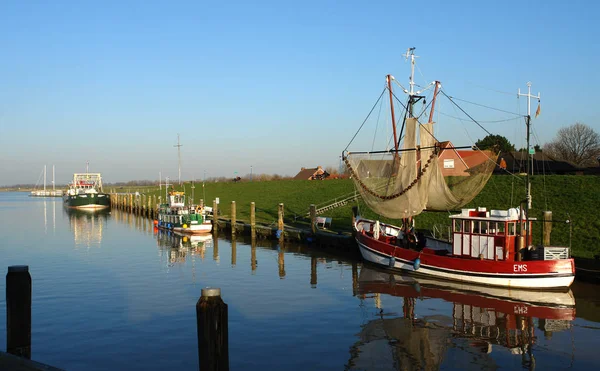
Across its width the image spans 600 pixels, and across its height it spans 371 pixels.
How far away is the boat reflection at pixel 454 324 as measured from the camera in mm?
18125

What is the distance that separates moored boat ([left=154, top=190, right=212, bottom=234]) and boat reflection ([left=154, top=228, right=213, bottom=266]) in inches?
25.5

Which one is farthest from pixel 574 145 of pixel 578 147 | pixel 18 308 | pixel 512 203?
pixel 18 308

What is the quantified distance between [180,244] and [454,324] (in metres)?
34.6

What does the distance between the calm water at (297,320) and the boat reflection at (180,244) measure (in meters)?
4.04

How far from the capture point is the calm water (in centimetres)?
1791

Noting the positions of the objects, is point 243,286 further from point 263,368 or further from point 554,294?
point 554,294

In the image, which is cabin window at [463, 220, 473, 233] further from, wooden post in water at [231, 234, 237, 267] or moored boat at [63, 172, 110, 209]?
moored boat at [63, 172, 110, 209]

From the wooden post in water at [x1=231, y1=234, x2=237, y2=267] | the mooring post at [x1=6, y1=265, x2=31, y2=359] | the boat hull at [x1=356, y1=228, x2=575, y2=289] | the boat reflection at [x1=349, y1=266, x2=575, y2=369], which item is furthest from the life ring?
the mooring post at [x1=6, y1=265, x2=31, y2=359]

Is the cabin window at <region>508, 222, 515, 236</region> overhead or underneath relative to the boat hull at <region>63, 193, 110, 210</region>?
overhead

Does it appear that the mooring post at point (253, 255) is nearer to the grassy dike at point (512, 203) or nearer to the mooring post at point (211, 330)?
the grassy dike at point (512, 203)

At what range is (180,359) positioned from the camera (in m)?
17.7

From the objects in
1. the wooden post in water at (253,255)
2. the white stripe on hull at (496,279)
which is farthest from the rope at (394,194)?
the wooden post in water at (253,255)

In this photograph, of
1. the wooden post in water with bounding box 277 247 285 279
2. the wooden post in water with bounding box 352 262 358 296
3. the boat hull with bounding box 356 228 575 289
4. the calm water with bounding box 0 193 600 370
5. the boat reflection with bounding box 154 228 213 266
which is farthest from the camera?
the boat reflection with bounding box 154 228 213 266

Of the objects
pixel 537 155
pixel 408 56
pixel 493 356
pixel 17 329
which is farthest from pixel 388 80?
pixel 537 155
